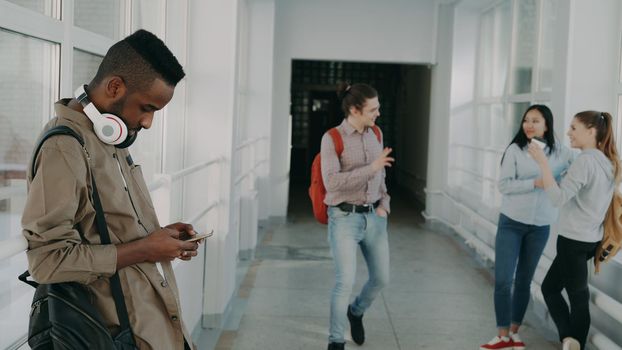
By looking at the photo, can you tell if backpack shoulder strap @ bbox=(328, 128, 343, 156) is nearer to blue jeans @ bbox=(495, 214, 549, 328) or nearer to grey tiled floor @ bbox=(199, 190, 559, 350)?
blue jeans @ bbox=(495, 214, 549, 328)

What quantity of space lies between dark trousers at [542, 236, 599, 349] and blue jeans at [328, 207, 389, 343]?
→ 961 millimetres

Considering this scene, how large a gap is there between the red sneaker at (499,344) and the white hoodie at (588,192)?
91cm

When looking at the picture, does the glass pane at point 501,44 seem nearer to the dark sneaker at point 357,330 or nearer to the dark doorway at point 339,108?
the dark sneaker at point 357,330

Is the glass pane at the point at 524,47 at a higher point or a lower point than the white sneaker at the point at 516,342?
higher

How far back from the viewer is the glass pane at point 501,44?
8.20 metres

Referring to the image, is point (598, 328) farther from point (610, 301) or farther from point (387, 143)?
point (387, 143)

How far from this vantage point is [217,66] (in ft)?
15.4

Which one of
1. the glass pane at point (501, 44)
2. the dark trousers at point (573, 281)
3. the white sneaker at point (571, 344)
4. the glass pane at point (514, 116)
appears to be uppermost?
the glass pane at point (501, 44)

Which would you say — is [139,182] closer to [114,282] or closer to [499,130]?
[114,282]

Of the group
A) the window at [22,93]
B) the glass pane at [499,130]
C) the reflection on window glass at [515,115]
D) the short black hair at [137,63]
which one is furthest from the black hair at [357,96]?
the glass pane at [499,130]

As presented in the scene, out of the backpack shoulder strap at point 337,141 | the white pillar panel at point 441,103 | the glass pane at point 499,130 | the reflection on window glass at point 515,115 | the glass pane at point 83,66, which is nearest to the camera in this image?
the glass pane at point 83,66

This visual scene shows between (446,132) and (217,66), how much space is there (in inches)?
214

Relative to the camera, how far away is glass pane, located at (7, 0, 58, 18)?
2.25 metres

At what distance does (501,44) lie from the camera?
853cm
